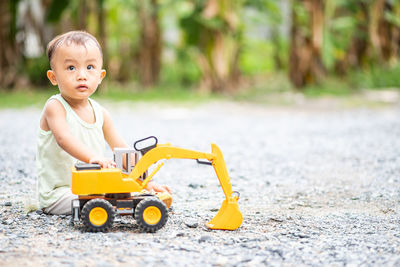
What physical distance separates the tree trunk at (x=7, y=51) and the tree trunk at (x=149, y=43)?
9.50ft

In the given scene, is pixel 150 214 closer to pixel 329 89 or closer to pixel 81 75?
pixel 81 75

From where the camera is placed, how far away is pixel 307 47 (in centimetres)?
1138

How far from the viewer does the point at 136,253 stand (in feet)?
6.25

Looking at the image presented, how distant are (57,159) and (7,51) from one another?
A: 9774 millimetres

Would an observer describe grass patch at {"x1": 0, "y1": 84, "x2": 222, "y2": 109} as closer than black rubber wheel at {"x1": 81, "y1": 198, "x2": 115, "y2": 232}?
No

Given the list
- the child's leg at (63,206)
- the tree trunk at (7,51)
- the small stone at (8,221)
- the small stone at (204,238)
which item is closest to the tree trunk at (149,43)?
the tree trunk at (7,51)

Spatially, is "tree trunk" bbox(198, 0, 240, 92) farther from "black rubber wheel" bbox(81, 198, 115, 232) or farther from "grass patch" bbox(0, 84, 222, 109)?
"black rubber wheel" bbox(81, 198, 115, 232)

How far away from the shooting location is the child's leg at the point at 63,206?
8.12ft

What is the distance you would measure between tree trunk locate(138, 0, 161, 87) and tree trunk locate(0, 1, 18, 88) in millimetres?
2894

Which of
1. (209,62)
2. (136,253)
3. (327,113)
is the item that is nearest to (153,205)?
(136,253)

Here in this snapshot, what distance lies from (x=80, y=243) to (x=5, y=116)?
5856 mm

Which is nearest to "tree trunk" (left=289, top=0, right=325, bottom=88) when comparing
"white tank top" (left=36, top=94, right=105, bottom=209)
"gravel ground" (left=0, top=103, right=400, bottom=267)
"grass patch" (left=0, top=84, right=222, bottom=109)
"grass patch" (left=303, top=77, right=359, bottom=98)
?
"grass patch" (left=303, top=77, right=359, bottom=98)

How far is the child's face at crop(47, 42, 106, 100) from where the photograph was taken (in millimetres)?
2350

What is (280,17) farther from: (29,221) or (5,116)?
(29,221)
